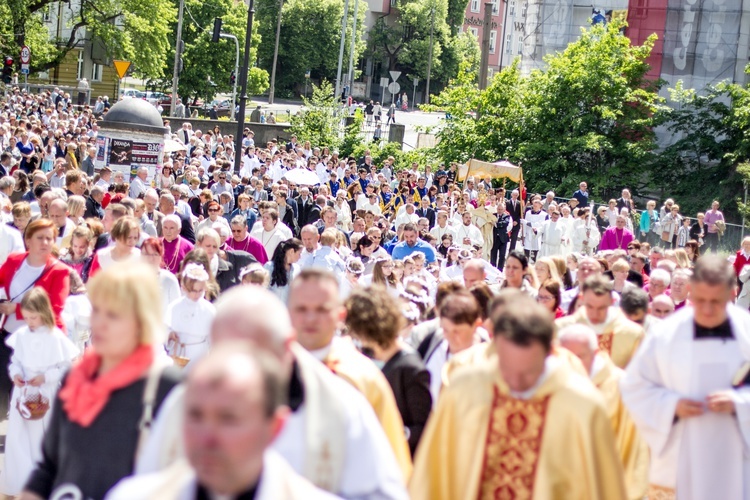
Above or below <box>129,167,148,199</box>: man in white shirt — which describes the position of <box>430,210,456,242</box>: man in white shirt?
below

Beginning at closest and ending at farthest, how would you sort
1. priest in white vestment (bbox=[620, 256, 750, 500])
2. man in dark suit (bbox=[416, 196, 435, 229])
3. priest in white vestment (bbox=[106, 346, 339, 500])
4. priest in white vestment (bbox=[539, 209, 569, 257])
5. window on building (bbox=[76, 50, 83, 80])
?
priest in white vestment (bbox=[106, 346, 339, 500]) < priest in white vestment (bbox=[620, 256, 750, 500]) < man in dark suit (bbox=[416, 196, 435, 229]) < priest in white vestment (bbox=[539, 209, 569, 257]) < window on building (bbox=[76, 50, 83, 80])

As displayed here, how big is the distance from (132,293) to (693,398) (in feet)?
10.3

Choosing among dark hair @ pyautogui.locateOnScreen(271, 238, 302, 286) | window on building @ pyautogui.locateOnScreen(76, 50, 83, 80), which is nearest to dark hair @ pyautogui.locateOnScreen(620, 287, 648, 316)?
dark hair @ pyautogui.locateOnScreen(271, 238, 302, 286)

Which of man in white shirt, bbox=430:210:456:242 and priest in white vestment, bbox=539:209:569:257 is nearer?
man in white shirt, bbox=430:210:456:242

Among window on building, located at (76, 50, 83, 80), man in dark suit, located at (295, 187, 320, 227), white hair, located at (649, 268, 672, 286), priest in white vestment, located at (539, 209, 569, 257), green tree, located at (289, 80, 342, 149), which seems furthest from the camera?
window on building, located at (76, 50, 83, 80)

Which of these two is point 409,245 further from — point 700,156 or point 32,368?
point 700,156

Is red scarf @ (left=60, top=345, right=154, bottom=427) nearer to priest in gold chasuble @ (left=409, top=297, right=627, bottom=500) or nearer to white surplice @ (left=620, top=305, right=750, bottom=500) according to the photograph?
priest in gold chasuble @ (left=409, top=297, right=627, bottom=500)

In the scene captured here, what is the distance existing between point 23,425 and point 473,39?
106896 millimetres

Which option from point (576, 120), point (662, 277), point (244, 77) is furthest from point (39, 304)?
point (576, 120)

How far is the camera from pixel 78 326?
9336 millimetres

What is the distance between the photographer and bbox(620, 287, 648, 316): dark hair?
8.14 metres

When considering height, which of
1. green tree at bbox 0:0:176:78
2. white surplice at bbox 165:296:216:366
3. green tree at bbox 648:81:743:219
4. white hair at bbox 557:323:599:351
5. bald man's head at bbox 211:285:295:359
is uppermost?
green tree at bbox 0:0:176:78

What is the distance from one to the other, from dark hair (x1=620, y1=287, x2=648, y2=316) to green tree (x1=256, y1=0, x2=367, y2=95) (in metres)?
84.0

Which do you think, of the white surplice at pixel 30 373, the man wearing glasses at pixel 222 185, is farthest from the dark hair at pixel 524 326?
the man wearing glasses at pixel 222 185
